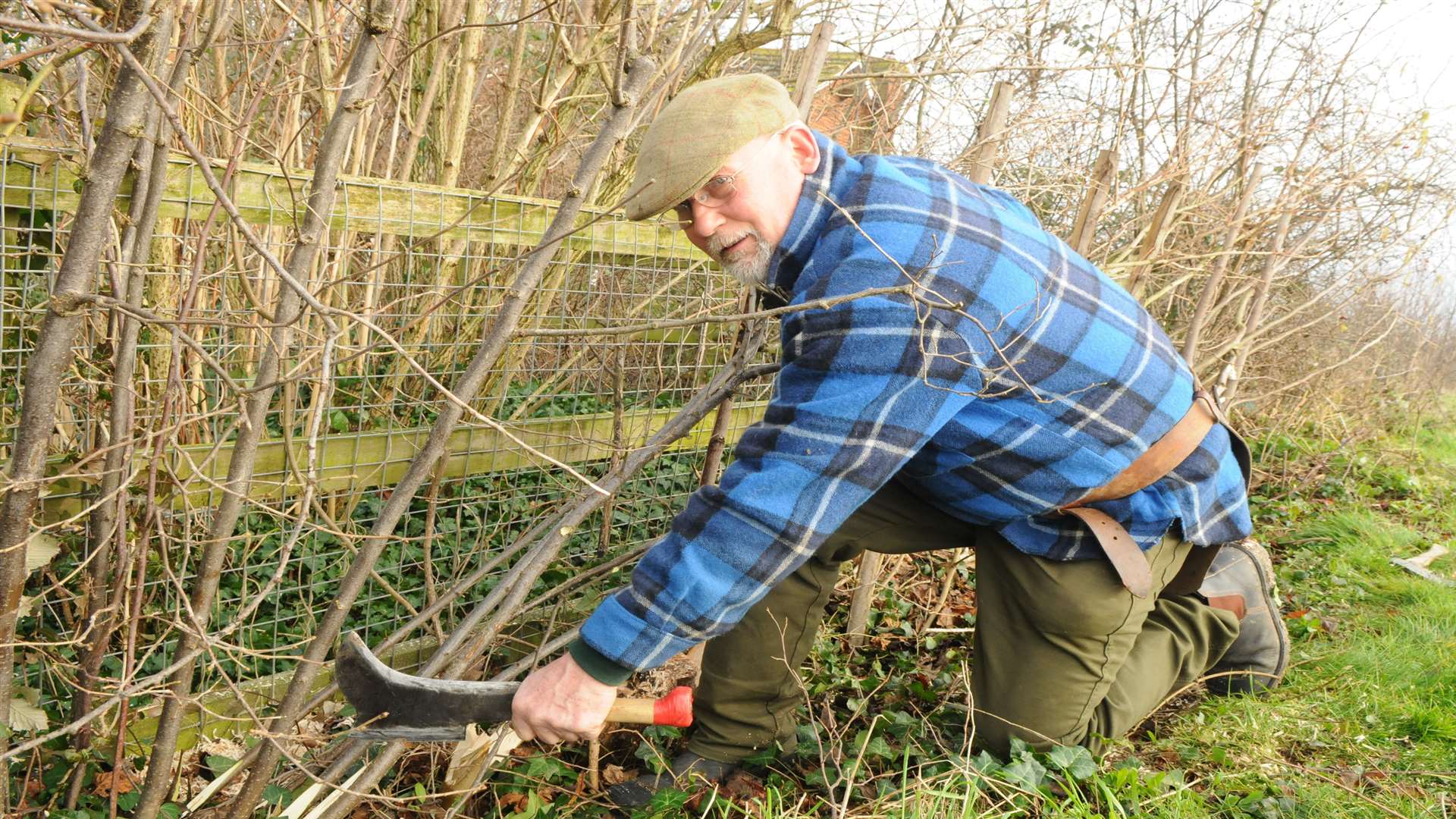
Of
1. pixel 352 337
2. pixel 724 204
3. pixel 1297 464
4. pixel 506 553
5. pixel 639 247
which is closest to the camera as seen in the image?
pixel 724 204

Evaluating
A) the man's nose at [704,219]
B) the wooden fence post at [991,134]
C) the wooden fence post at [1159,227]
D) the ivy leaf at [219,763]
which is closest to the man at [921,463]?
the man's nose at [704,219]

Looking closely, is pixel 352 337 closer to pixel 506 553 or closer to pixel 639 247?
pixel 639 247

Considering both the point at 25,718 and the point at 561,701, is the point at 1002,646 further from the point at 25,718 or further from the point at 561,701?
the point at 25,718

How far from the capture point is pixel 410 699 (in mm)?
2043

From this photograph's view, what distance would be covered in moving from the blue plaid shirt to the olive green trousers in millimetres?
345

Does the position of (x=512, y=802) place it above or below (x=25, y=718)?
below

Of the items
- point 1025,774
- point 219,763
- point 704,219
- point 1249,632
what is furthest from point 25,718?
point 1249,632

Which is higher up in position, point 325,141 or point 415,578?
point 325,141

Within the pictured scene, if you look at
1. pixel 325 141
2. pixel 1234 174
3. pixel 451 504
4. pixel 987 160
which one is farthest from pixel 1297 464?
pixel 325 141

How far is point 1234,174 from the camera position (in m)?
5.41

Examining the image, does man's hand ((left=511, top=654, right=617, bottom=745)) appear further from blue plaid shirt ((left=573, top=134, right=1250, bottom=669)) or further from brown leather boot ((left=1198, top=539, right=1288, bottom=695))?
brown leather boot ((left=1198, top=539, right=1288, bottom=695))

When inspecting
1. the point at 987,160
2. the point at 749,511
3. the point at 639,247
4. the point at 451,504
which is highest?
the point at 987,160

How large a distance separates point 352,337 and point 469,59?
1191mm

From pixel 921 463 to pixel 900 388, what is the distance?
0.56 m
